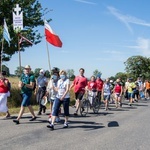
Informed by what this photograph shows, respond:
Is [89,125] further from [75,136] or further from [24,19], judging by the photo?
[24,19]

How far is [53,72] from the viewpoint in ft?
32.9

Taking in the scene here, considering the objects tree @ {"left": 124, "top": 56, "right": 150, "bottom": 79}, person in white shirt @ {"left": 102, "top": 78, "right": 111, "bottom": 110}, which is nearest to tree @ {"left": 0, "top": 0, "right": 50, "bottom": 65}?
person in white shirt @ {"left": 102, "top": 78, "right": 111, "bottom": 110}

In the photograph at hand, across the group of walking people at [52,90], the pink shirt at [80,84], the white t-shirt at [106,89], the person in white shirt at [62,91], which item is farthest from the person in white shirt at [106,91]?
the person in white shirt at [62,91]

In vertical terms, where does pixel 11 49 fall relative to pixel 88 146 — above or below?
above

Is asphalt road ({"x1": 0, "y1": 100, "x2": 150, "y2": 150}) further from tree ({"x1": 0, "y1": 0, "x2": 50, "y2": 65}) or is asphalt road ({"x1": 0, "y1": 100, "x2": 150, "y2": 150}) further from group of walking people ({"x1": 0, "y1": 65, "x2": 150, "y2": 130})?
tree ({"x1": 0, "y1": 0, "x2": 50, "y2": 65})

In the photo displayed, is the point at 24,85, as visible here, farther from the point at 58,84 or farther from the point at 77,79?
the point at 77,79

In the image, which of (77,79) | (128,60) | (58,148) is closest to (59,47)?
(77,79)

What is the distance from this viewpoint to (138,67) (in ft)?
192

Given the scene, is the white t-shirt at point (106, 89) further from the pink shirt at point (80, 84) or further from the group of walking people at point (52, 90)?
Answer: the pink shirt at point (80, 84)

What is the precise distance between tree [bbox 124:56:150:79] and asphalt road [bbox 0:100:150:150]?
47.6 meters

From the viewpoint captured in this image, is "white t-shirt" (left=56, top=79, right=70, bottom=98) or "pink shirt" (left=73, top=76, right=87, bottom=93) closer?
"white t-shirt" (left=56, top=79, right=70, bottom=98)

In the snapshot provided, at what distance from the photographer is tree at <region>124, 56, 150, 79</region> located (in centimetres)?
5744

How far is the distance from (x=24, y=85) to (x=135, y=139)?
377 centimetres

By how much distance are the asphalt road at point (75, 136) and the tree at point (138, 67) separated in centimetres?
4764
